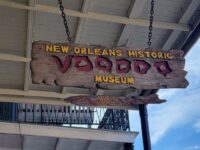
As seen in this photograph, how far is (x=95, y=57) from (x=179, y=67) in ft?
3.52

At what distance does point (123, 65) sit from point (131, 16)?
2.64m

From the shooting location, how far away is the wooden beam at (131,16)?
717cm

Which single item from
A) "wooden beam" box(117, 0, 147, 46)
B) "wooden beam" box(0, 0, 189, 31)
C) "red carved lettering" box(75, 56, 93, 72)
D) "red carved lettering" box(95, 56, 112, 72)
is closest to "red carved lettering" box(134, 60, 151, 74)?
"red carved lettering" box(95, 56, 112, 72)

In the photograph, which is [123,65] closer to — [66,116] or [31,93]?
[31,93]

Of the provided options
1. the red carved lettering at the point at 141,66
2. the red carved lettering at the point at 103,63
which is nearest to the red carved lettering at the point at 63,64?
the red carved lettering at the point at 103,63

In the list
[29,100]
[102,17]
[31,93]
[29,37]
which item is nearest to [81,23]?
[102,17]

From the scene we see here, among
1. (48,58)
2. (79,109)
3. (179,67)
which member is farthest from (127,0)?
(79,109)

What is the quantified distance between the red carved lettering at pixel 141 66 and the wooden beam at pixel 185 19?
2707mm

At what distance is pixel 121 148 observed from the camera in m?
11.5

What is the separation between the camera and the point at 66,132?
1049 cm

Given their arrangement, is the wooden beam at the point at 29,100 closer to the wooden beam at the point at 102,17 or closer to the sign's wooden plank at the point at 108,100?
the wooden beam at the point at 102,17

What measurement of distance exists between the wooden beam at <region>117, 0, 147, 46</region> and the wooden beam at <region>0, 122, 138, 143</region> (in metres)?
3.27

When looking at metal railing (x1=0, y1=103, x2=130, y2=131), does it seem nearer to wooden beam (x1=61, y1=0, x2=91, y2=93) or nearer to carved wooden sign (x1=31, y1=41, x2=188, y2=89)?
wooden beam (x1=61, y1=0, x2=91, y2=93)

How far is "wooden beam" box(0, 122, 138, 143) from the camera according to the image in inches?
397
